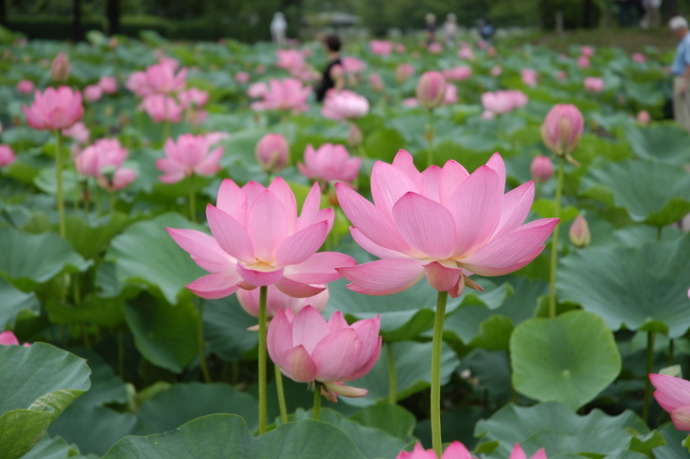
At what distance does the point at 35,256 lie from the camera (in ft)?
4.99

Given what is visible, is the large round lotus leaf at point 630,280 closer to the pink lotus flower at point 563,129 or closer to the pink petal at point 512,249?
the pink lotus flower at point 563,129

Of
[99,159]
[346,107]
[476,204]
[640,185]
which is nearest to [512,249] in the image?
[476,204]

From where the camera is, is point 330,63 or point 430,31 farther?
point 430,31

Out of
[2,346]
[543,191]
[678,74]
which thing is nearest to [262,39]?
[678,74]

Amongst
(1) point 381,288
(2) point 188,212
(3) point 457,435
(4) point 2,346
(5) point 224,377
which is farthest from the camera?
(2) point 188,212

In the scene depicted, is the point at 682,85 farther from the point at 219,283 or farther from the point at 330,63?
the point at 219,283

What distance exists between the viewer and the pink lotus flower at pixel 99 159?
6.39ft

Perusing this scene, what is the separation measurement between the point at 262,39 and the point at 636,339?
19581 millimetres

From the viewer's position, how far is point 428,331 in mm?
1262

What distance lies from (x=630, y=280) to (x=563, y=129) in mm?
283

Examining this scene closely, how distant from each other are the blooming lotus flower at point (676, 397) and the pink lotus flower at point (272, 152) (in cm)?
119

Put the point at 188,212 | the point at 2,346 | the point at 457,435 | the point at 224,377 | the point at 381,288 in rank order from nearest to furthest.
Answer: the point at 381,288, the point at 2,346, the point at 457,435, the point at 224,377, the point at 188,212

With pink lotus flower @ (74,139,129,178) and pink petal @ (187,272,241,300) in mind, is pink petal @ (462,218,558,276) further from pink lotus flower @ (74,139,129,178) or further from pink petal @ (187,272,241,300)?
pink lotus flower @ (74,139,129,178)

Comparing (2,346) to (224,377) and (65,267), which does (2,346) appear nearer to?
(65,267)
